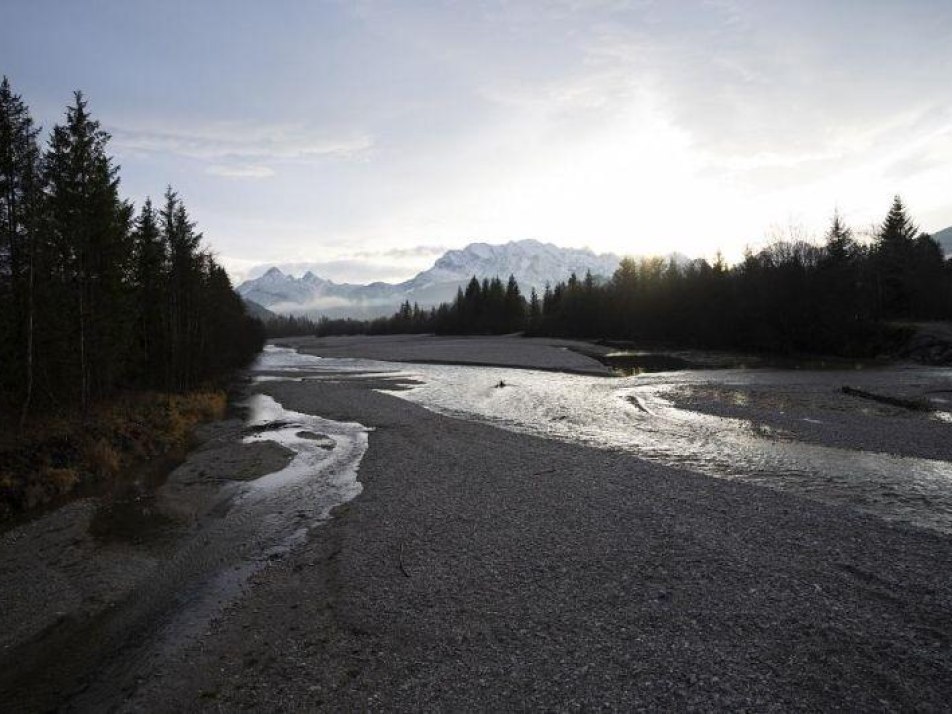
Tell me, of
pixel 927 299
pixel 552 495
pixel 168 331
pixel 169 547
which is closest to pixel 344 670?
pixel 169 547

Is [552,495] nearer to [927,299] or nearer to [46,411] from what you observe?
[46,411]

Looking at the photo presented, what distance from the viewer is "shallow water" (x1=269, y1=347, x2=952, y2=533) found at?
44.5 ft

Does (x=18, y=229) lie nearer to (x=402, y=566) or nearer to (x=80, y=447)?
(x=80, y=447)

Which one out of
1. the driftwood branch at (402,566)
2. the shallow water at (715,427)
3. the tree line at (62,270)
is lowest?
the driftwood branch at (402,566)

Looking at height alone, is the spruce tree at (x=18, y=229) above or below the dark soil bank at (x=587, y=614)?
above

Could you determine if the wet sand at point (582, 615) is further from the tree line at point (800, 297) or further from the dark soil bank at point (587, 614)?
the tree line at point (800, 297)

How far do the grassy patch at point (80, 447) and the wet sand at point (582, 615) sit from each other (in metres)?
9.08

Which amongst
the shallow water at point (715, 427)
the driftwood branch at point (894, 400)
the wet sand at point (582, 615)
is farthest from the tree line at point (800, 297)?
the wet sand at point (582, 615)

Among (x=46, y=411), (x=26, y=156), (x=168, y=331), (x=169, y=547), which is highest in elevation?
(x=26, y=156)

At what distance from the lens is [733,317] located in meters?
70.4

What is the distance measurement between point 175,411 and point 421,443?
1481 centimetres

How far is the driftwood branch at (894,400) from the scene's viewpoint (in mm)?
25172

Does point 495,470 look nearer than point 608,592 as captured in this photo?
No

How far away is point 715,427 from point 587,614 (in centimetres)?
1653
